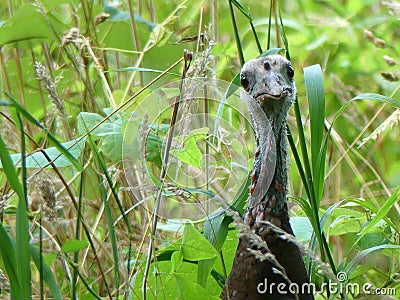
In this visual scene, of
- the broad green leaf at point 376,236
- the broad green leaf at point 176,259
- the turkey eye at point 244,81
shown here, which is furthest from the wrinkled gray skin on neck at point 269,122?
the broad green leaf at point 376,236

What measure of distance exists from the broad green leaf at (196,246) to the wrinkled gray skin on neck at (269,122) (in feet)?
0.27

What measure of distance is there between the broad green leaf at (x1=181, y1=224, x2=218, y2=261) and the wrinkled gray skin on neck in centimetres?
8

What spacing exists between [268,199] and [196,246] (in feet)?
0.43

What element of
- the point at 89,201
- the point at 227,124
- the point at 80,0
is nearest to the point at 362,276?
the point at 227,124

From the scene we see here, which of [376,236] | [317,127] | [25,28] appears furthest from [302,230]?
[25,28]

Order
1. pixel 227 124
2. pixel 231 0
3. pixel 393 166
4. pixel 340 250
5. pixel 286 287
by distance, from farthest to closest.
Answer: pixel 393 166
pixel 340 250
pixel 227 124
pixel 231 0
pixel 286 287

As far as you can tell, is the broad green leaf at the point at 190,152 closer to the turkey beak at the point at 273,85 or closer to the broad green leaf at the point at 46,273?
the turkey beak at the point at 273,85

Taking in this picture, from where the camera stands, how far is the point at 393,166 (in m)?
2.23

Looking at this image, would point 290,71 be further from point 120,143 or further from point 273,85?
point 120,143

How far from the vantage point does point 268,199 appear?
116 centimetres

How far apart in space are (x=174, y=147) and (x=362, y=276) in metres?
0.50

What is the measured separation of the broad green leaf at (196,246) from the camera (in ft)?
3.70

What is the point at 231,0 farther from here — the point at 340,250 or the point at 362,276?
the point at 340,250

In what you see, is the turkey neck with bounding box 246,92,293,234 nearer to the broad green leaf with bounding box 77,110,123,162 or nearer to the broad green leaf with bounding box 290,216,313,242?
the broad green leaf with bounding box 290,216,313,242
